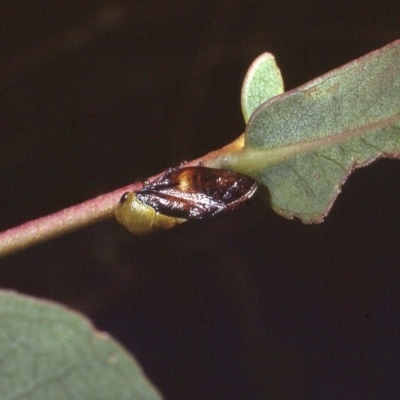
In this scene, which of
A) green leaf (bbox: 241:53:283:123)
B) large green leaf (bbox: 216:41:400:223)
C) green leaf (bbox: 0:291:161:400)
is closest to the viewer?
green leaf (bbox: 0:291:161:400)

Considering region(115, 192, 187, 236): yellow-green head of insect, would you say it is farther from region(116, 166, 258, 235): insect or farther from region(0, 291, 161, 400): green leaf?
region(0, 291, 161, 400): green leaf

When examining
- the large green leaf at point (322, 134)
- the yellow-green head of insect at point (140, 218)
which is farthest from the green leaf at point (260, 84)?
the yellow-green head of insect at point (140, 218)

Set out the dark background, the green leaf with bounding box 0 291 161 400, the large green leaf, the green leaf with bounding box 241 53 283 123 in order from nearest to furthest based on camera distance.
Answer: the green leaf with bounding box 0 291 161 400 → the large green leaf → the green leaf with bounding box 241 53 283 123 → the dark background

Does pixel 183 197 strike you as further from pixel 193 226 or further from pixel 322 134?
pixel 193 226

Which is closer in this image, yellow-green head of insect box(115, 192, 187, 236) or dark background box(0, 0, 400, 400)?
yellow-green head of insect box(115, 192, 187, 236)

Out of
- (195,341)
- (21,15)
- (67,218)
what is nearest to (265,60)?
(67,218)

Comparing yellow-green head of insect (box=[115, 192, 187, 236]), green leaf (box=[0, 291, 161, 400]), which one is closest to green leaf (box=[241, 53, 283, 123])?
yellow-green head of insect (box=[115, 192, 187, 236])

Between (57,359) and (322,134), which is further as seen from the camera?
(322,134)

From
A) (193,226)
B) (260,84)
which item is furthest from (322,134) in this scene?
(193,226)
